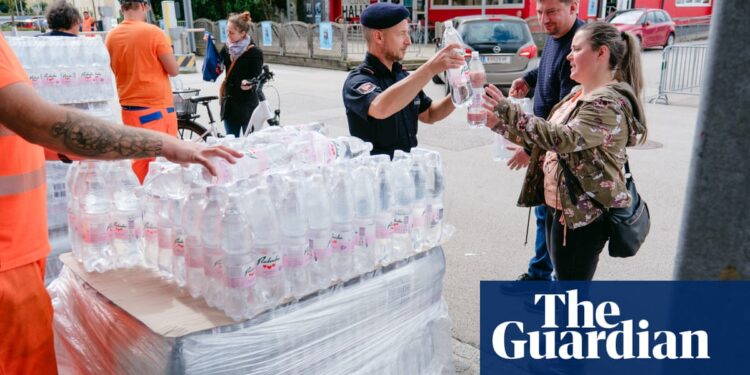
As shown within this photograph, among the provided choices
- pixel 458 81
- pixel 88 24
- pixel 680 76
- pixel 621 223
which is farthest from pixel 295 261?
pixel 88 24

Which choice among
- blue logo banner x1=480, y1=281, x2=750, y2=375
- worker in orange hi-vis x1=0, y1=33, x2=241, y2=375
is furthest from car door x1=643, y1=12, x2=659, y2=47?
worker in orange hi-vis x1=0, y1=33, x2=241, y2=375

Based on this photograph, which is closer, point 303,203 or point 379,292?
point 303,203

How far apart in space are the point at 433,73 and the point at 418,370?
1.42 m

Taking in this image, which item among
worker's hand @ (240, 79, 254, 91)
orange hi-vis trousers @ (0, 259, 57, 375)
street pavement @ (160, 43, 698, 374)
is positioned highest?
worker's hand @ (240, 79, 254, 91)

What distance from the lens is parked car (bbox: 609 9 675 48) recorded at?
23156mm

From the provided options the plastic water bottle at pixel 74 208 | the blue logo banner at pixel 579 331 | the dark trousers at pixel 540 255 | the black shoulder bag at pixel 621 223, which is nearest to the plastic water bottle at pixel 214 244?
the plastic water bottle at pixel 74 208

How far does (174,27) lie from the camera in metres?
19.5

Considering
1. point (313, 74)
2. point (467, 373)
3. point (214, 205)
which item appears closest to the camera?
point (214, 205)

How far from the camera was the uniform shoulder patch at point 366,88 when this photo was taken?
316cm

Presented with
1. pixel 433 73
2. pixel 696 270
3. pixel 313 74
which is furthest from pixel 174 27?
pixel 696 270

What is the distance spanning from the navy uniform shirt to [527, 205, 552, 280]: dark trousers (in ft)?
3.96

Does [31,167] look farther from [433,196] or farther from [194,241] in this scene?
[433,196]

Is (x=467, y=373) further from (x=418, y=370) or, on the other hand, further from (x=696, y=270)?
(x=696, y=270)

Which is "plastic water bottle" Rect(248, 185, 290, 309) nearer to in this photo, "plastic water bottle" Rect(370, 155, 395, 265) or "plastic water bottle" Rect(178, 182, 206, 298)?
"plastic water bottle" Rect(178, 182, 206, 298)
